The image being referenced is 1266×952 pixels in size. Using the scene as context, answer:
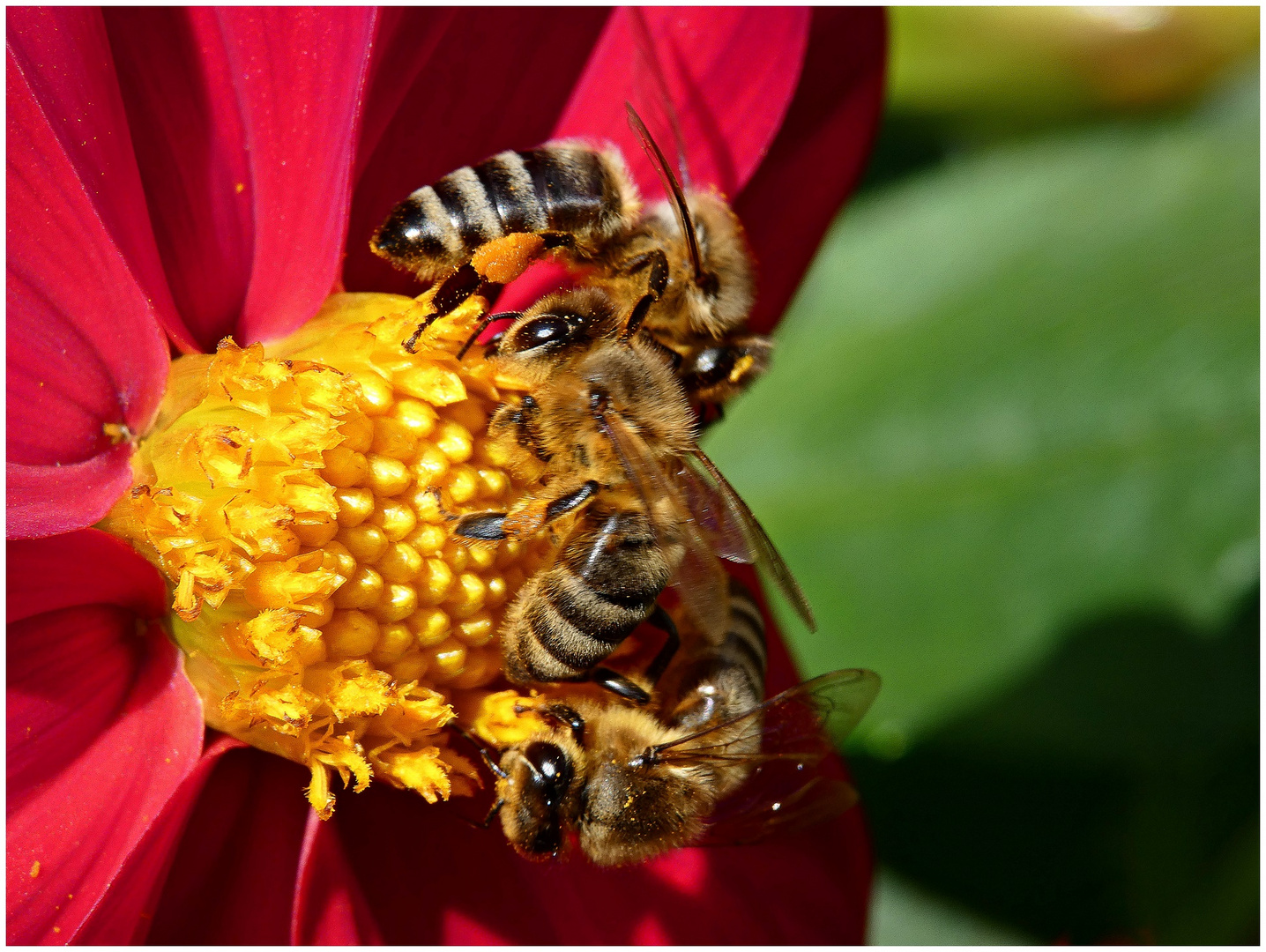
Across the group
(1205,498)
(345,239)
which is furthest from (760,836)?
(1205,498)

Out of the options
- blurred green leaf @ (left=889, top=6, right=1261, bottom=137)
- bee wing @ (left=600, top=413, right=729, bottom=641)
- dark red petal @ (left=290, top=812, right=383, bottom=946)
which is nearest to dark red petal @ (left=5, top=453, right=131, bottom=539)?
dark red petal @ (left=290, top=812, right=383, bottom=946)

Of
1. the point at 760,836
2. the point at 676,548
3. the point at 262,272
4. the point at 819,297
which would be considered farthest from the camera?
the point at 819,297

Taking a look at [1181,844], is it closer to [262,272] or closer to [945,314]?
[945,314]

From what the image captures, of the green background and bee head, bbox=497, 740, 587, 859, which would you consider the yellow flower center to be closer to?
bee head, bbox=497, 740, 587, 859

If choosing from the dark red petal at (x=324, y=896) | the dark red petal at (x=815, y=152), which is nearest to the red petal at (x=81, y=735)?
the dark red petal at (x=324, y=896)

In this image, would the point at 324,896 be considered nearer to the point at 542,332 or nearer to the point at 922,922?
the point at 542,332

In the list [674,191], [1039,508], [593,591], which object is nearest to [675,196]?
[674,191]

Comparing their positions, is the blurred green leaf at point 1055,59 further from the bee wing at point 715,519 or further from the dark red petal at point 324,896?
the dark red petal at point 324,896
